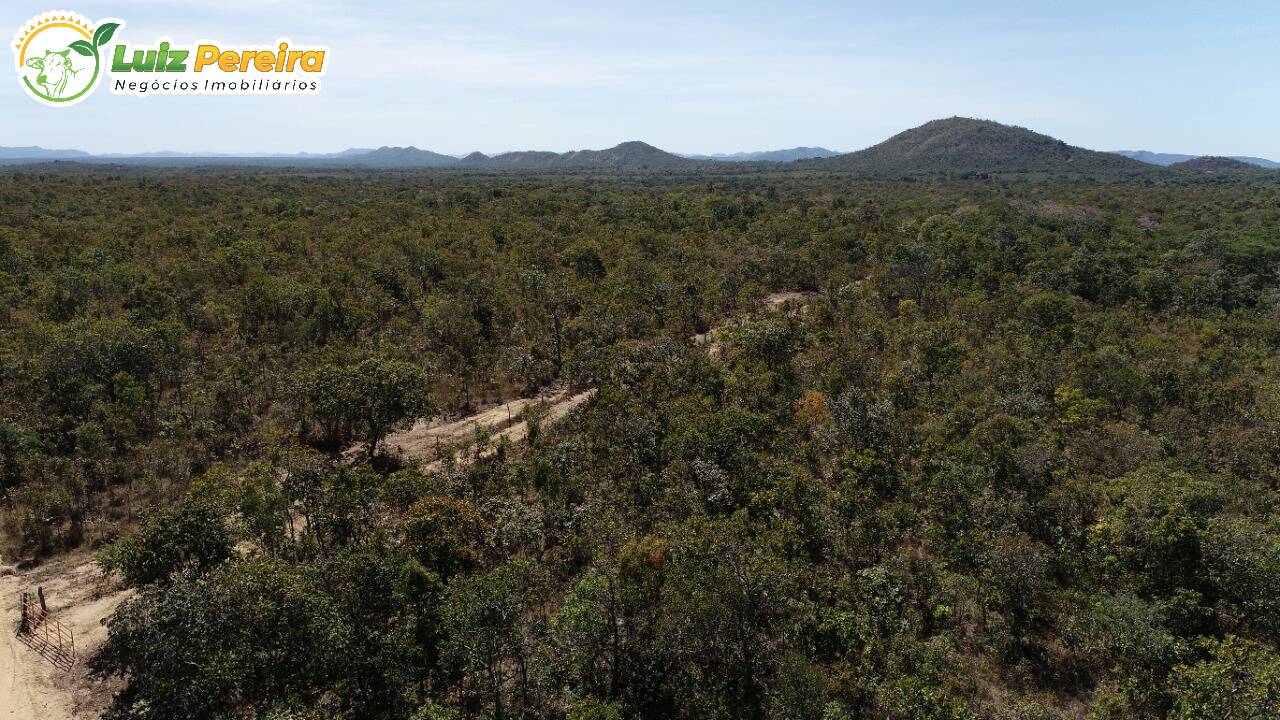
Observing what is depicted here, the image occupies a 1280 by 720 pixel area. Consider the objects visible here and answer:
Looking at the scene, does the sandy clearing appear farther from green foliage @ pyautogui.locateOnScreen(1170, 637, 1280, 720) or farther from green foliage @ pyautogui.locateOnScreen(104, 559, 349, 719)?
green foliage @ pyautogui.locateOnScreen(104, 559, 349, 719)

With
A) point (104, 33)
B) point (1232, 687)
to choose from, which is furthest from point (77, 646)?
point (104, 33)

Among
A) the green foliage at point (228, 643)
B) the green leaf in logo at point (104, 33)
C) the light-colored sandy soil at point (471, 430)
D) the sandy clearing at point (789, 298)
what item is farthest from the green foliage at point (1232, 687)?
the green leaf in logo at point (104, 33)

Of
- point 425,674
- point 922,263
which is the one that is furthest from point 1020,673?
point 922,263

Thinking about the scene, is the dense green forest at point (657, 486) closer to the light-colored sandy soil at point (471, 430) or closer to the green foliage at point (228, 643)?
the green foliage at point (228, 643)

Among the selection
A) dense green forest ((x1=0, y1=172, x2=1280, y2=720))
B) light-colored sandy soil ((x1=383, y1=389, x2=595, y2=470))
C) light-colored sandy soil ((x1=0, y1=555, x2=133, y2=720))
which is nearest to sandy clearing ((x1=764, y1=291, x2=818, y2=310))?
dense green forest ((x1=0, y1=172, x2=1280, y2=720))

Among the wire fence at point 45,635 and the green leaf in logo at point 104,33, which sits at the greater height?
the green leaf in logo at point 104,33

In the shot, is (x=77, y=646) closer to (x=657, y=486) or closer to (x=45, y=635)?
(x=45, y=635)
